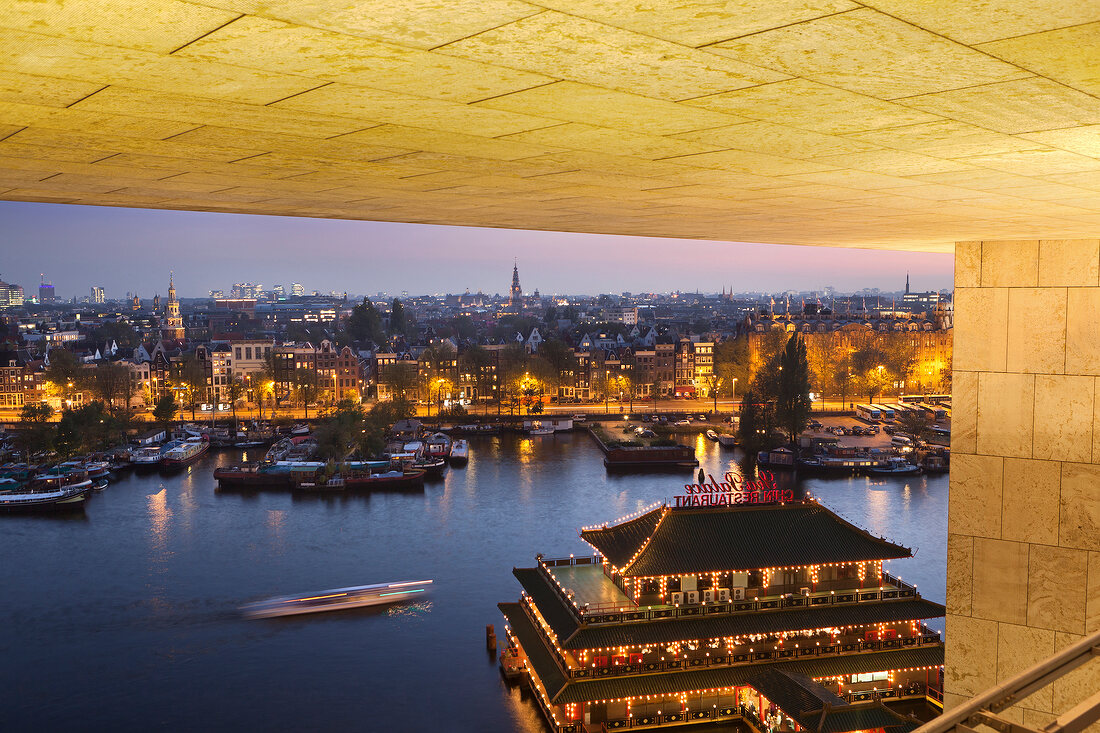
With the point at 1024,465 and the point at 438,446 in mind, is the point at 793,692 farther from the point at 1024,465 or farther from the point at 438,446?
the point at 438,446

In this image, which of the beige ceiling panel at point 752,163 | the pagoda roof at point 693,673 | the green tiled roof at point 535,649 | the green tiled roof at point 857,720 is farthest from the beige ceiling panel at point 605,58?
the green tiled roof at point 535,649

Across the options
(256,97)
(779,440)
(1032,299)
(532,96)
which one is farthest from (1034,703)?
(779,440)

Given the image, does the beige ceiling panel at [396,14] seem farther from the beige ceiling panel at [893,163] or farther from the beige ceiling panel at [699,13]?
the beige ceiling panel at [893,163]

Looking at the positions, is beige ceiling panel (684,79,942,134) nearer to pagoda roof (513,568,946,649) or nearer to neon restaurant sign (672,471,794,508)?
pagoda roof (513,568,946,649)

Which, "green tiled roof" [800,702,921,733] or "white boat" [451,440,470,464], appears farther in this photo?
"white boat" [451,440,470,464]

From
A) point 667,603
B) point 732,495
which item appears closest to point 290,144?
point 667,603

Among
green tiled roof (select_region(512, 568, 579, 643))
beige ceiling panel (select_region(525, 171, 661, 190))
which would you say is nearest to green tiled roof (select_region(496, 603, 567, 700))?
green tiled roof (select_region(512, 568, 579, 643))
